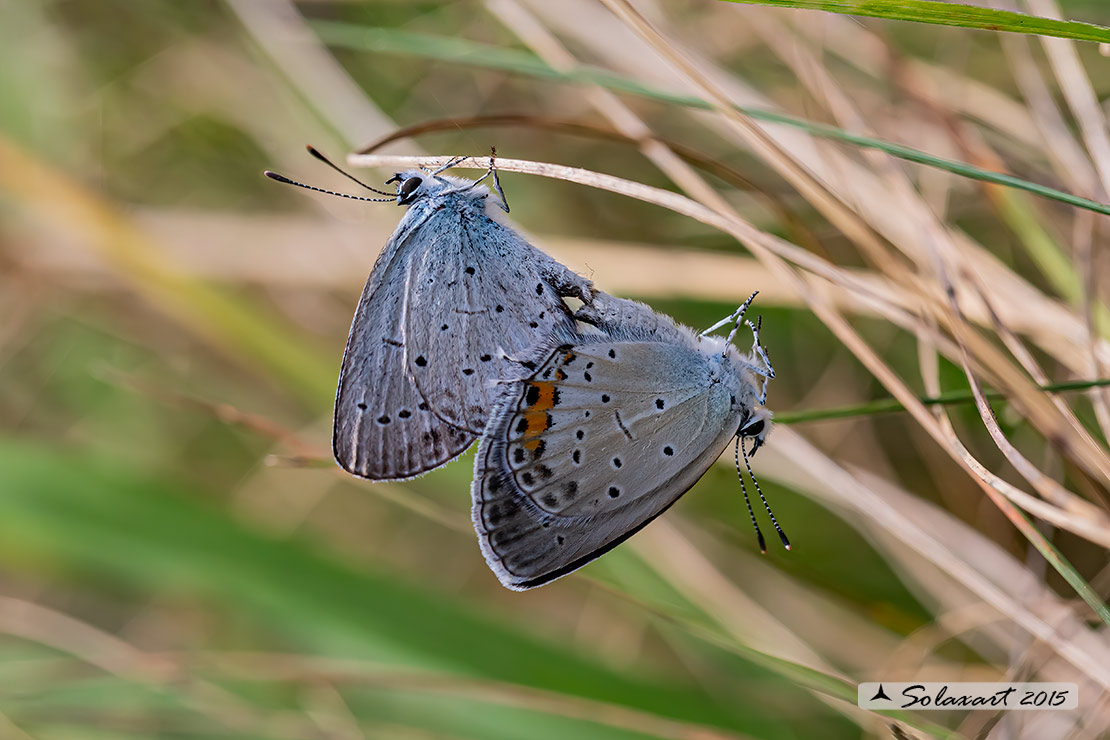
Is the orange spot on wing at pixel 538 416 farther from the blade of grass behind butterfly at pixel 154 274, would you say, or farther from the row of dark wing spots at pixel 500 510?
the blade of grass behind butterfly at pixel 154 274

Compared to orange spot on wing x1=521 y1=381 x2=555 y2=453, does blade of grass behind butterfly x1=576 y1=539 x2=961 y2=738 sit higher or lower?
lower

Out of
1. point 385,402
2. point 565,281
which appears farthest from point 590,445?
point 385,402

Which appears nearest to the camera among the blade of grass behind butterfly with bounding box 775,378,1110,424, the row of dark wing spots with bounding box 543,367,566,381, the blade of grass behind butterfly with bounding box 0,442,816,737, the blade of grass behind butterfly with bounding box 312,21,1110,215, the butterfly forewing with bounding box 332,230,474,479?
the blade of grass behind butterfly with bounding box 312,21,1110,215

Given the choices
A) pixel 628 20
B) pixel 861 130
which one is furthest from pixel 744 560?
pixel 628 20

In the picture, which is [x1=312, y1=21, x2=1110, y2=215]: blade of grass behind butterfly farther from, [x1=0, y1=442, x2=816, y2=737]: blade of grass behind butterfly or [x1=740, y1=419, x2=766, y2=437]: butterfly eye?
[x1=0, y1=442, x2=816, y2=737]: blade of grass behind butterfly

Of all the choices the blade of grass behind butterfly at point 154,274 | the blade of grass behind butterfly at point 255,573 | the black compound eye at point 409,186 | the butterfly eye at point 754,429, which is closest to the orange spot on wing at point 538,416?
the butterfly eye at point 754,429

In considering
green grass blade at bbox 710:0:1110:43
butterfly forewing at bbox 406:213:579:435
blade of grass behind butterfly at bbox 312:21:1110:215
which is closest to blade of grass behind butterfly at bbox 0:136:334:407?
blade of grass behind butterfly at bbox 312:21:1110:215
